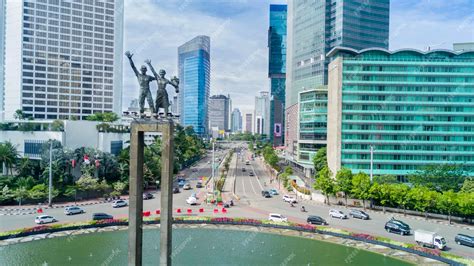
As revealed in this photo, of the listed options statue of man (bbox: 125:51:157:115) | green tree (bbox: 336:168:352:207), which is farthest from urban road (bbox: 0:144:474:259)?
statue of man (bbox: 125:51:157:115)

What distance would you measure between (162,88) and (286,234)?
20319 millimetres

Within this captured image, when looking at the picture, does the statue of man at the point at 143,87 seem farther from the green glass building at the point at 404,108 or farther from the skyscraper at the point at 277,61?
the skyscraper at the point at 277,61

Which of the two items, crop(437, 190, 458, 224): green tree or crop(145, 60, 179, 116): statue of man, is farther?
crop(437, 190, 458, 224): green tree

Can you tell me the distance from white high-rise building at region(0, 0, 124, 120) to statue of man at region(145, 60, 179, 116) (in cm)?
8403

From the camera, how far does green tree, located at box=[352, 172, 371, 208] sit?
1672 inches

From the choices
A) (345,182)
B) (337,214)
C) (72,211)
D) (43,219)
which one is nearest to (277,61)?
(345,182)

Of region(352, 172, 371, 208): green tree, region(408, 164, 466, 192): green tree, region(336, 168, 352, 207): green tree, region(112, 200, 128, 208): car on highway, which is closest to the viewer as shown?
region(112, 200, 128, 208): car on highway

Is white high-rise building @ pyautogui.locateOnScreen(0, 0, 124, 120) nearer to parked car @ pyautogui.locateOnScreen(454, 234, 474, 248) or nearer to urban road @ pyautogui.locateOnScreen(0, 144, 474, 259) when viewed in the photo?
urban road @ pyautogui.locateOnScreen(0, 144, 474, 259)

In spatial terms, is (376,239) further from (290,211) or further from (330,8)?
(330,8)

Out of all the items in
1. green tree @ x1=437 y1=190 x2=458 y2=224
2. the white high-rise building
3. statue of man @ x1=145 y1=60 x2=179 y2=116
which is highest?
the white high-rise building

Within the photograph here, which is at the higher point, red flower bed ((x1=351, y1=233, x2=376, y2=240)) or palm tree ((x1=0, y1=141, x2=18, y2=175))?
palm tree ((x1=0, y1=141, x2=18, y2=175))

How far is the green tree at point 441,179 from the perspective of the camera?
5059 cm

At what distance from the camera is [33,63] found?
88.0 m

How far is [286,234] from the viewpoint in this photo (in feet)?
105
